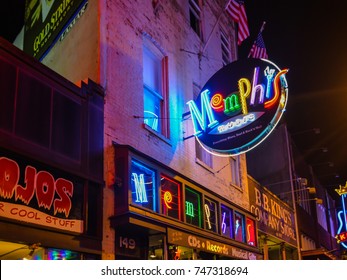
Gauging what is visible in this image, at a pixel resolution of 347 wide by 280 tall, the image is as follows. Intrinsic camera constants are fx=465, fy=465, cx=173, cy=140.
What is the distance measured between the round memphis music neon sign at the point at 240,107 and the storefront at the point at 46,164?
293cm

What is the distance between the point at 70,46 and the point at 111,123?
8.69 feet

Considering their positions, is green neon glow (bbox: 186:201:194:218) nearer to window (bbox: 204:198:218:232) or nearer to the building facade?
the building facade

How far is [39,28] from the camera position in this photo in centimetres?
1314

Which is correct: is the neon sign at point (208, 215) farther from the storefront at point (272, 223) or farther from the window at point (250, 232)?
the storefront at point (272, 223)

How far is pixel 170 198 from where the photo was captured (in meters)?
10.4

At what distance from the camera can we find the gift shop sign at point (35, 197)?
6.75 meters

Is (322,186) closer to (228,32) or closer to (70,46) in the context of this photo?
(228,32)

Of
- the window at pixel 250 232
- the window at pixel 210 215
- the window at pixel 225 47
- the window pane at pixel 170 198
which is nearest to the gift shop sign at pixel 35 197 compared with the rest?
the window pane at pixel 170 198

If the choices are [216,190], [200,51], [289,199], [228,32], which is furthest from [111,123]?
[289,199]

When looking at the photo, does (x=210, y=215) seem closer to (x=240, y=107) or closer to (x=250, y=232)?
(x=250, y=232)

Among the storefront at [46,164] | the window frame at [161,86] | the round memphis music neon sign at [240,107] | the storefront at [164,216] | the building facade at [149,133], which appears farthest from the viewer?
the window frame at [161,86]

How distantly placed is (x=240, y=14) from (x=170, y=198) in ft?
27.1

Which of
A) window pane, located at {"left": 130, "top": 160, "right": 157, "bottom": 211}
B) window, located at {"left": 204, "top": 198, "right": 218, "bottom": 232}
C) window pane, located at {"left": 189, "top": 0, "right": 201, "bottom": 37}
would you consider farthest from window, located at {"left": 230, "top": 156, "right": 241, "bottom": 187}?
window pane, located at {"left": 130, "top": 160, "right": 157, "bottom": 211}

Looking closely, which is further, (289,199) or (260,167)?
(260,167)
